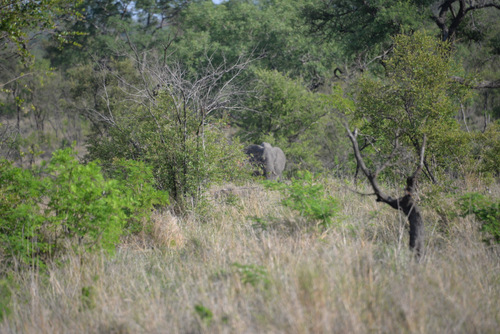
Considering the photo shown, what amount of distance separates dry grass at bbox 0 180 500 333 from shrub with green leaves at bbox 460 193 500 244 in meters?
0.13

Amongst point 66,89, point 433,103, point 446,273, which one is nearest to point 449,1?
point 433,103

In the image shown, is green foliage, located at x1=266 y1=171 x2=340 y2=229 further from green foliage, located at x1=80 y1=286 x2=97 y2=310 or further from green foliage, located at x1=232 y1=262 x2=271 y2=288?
green foliage, located at x1=80 y1=286 x2=97 y2=310

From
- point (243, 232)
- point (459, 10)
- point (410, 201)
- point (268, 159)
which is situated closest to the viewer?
point (410, 201)

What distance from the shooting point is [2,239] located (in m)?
4.75

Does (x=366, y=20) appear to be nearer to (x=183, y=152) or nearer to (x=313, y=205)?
(x=183, y=152)

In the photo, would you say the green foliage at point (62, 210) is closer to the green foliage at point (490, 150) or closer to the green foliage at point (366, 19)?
the green foliage at point (490, 150)

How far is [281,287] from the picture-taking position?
3.48 m

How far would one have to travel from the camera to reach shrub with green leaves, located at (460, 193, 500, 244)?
4570mm

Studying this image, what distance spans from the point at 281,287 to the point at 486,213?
287cm

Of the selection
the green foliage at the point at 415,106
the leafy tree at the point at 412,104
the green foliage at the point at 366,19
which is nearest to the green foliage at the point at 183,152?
the green foliage at the point at 415,106

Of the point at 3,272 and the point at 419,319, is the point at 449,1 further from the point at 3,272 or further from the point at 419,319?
the point at 3,272

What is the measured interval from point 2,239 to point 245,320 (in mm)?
3265

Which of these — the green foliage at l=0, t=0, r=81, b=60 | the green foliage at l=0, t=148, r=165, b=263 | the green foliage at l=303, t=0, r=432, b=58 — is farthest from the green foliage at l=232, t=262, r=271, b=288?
the green foliage at l=303, t=0, r=432, b=58

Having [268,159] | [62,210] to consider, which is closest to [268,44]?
[268,159]
